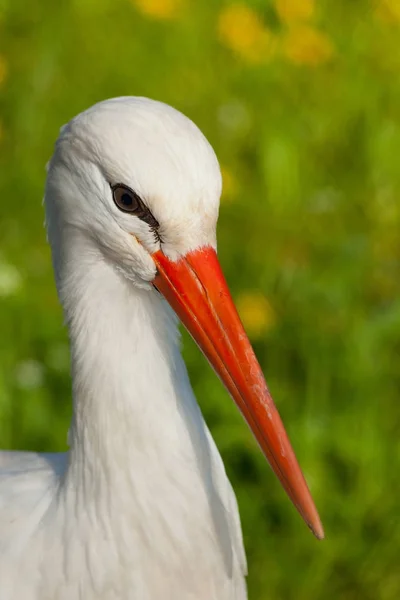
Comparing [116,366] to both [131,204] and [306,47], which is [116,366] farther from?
[306,47]

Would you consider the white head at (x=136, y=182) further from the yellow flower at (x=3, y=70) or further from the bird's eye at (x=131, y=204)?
the yellow flower at (x=3, y=70)

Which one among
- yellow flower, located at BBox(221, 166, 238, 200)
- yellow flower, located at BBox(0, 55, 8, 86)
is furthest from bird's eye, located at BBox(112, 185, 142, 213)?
yellow flower, located at BBox(0, 55, 8, 86)

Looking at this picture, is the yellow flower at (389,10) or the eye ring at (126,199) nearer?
the eye ring at (126,199)

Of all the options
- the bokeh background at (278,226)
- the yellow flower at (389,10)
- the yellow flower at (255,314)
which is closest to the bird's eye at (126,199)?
the bokeh background at (278,226)

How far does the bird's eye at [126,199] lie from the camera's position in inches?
79.5

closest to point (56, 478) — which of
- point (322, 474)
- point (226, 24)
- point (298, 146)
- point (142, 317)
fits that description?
point (142, 317)

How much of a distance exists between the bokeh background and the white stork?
0.96m

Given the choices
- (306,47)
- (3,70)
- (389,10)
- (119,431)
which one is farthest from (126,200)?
(389,10)

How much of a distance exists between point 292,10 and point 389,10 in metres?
0.51

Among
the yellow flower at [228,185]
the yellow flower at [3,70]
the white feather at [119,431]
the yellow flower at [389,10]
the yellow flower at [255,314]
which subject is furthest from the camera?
the yellow flower at [389,10]

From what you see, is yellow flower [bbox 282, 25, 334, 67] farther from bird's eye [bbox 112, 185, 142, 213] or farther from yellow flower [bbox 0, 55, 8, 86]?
bird's eye [bbox 112, 185, 142, 213]

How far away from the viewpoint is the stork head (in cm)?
198

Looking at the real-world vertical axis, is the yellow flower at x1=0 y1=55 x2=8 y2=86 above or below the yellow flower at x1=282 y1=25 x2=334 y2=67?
above

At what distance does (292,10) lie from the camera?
526 centimetres
